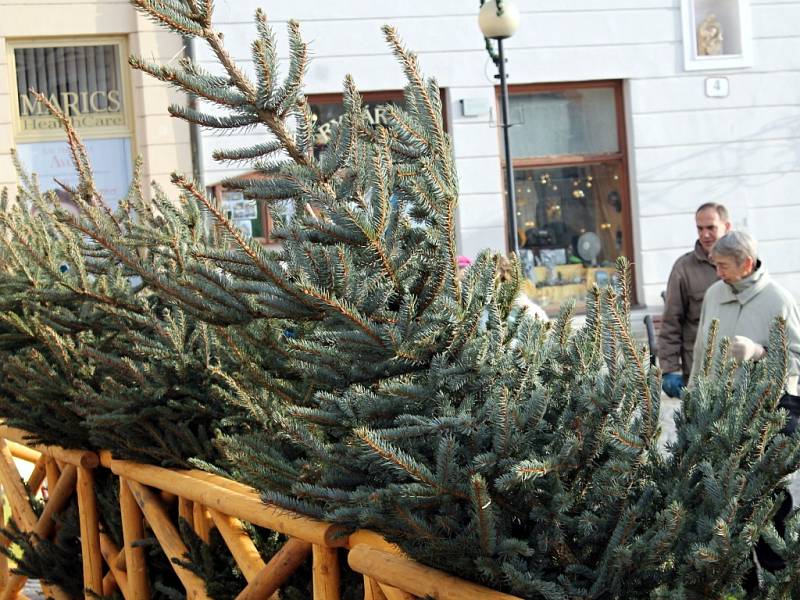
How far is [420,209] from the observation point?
255cm

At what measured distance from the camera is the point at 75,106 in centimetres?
1427

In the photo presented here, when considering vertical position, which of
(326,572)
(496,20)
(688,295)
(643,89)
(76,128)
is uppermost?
(496,20)

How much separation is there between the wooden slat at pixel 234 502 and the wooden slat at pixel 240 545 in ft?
0.19

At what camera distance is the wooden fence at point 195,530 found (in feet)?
8.50

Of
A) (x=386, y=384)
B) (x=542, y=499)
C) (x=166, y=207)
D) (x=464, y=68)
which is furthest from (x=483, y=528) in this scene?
(x=464, y=68)

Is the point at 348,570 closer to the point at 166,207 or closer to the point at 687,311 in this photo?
the point at 166,207

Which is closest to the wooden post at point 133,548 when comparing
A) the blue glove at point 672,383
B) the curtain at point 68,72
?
the blue glove at point 672,383

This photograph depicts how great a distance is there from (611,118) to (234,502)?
12.8 meters

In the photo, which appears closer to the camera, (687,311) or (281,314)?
(281,314)

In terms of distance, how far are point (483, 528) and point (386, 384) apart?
1.17 ft

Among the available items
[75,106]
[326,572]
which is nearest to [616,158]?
[75,106]

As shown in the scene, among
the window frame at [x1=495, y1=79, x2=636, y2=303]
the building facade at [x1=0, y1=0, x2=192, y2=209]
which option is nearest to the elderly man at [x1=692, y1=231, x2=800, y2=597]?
Answer: the building facade at [x1=0, y1=0, x2=192, y2=209]

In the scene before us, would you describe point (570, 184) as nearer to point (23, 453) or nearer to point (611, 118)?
point (611, 118)

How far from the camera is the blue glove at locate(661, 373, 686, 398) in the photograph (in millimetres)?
6096
